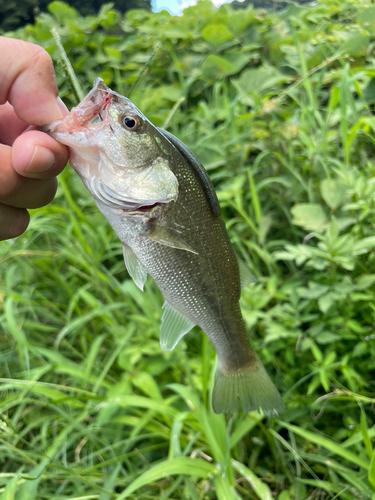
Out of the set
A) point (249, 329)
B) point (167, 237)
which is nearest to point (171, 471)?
point (249, 329)

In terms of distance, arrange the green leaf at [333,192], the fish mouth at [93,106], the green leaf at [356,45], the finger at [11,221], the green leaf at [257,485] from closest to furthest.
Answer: the fish mouth at [93,106], the finger at [11,221], the green leaf at [257,485], the green leaf at [333,192], the green leaf at [356,45]

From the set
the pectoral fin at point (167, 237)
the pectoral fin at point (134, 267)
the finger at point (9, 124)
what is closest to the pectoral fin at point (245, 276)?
the pectoral fin at point (167, 237)

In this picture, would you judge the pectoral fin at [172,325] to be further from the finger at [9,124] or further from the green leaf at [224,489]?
the finger at [9,124]

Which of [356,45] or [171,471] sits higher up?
[356,45]

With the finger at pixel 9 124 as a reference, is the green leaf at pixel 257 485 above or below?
below

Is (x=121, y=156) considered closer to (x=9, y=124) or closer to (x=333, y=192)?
(x=9, y=124)

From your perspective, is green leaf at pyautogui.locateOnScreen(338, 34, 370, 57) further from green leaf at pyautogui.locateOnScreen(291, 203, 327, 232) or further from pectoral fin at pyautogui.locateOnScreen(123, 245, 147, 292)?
pectoral fin at pyautogui.locateOnScreen(123, 245, 147, 292)

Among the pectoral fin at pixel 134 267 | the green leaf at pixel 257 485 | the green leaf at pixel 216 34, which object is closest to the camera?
the pectoral fin at pixel 134 267
